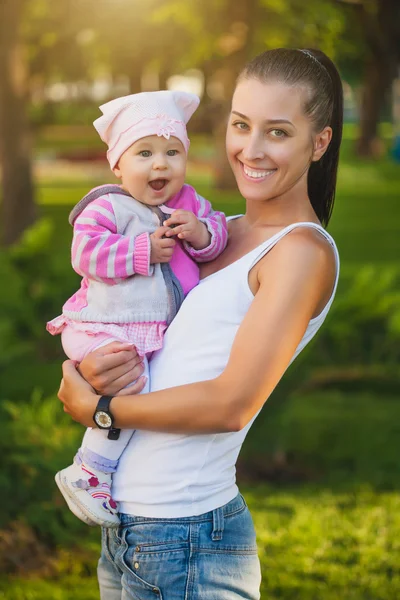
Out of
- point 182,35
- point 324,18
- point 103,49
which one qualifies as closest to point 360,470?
point 324,18

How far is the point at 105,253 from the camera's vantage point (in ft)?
7.29

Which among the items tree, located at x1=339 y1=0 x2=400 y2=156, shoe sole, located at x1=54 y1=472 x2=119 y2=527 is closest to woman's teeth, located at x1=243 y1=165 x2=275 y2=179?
shoe sole, located at x1=54 y1=472 x2=119 y2=527

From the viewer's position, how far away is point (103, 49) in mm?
28453

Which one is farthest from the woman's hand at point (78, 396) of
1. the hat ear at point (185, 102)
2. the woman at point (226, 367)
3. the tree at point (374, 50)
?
the tree at point (374, 50)

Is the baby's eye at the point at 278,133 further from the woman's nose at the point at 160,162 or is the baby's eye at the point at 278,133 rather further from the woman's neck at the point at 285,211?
the woman's nose at the point at 160,162

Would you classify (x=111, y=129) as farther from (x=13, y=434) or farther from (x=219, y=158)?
(x=219, y=158)

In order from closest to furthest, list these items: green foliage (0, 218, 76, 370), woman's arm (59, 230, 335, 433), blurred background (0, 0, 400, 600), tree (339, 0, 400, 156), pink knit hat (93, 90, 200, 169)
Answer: woman's arm (59, 230, 335, 433), pink knit hat (93, 90, 200, 169), blurred background (0, 0, 400, 600), green foliage (0, 218, 76, 370), tree (339, 0, 400, 156)

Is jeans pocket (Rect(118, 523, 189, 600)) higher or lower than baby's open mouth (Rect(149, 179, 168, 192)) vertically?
lower

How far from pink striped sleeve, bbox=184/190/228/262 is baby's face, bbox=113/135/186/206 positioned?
131 millimetres

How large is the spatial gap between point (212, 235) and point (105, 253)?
30 cm

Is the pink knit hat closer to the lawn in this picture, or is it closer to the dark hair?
the dark hair

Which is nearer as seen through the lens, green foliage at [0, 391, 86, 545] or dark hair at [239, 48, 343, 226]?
dark hair at [239, 48, 343, 226]

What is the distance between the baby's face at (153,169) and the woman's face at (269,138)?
0.48 ft

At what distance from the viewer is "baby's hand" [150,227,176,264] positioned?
224 cm
